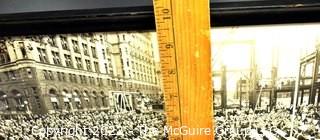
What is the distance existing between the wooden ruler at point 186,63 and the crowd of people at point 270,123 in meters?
0.10

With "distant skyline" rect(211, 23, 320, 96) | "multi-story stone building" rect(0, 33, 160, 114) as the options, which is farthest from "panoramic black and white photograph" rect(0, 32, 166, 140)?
"distant skyline" rect(211, 23, 320, 96)

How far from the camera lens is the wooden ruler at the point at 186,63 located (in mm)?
875

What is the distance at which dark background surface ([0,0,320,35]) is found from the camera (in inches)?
36.4

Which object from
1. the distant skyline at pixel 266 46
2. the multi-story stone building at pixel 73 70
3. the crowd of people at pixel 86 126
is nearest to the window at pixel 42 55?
the multi-story stone building at pixel 73 70

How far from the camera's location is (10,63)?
1060 mm

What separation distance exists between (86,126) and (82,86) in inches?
6.6

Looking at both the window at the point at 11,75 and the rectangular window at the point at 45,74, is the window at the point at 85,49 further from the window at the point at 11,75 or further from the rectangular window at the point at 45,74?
the window at the point at 11,75

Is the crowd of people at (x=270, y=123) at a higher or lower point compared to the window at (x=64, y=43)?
lower

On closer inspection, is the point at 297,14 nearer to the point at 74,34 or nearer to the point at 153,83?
the point at 153,83

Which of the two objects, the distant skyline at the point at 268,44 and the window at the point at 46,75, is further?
the window at the point at 46,75

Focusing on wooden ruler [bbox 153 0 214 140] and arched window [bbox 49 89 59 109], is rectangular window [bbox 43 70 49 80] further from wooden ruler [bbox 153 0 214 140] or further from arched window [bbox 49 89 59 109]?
wooden ruler [bbox 153 0 214 140]

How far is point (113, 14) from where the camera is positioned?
3.14 ft

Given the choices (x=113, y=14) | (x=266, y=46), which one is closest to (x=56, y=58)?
(x=113, y=14)

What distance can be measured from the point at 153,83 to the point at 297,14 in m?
0.53
